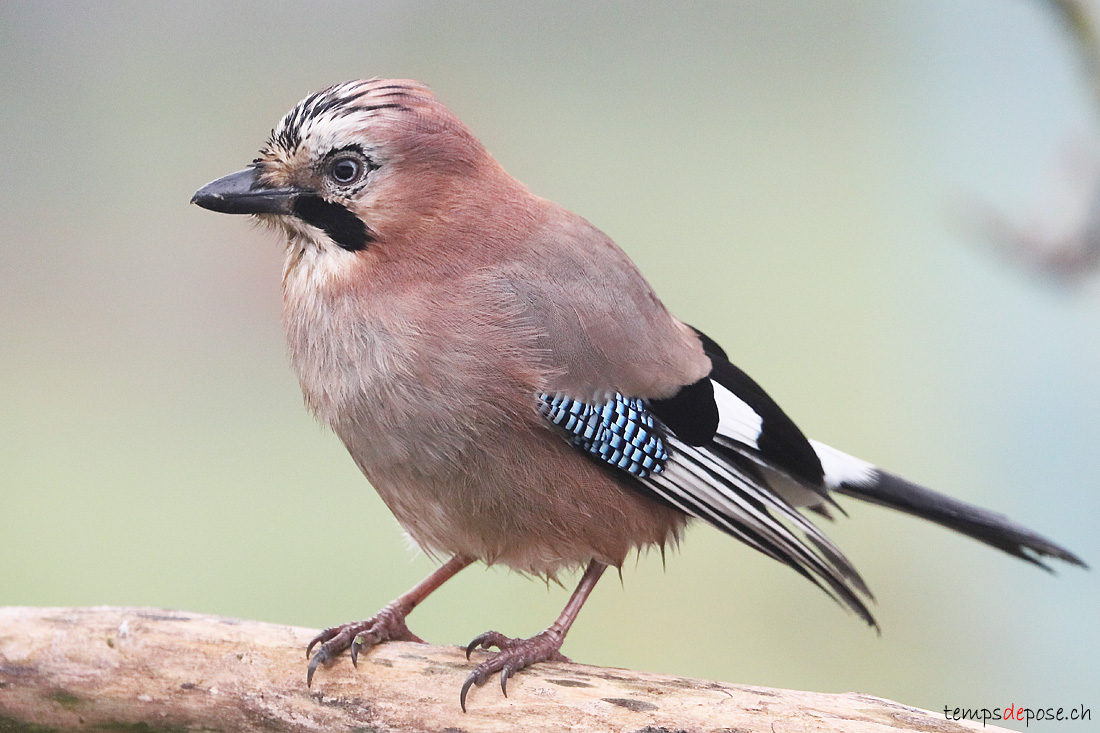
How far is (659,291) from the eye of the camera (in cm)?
486

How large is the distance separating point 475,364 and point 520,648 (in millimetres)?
646

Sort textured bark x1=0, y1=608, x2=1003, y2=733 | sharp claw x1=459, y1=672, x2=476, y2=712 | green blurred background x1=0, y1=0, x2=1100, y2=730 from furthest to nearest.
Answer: green blurred background x1=0, y1=0, x2=1100, y2=730 → sharp claw x1=459, y1=672, x2=476, y2=712 → textured bark x1=0, y1=608, x2=1003, y2=733

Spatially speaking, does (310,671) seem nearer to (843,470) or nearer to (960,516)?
(843,470)

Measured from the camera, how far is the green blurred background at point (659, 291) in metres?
4.22

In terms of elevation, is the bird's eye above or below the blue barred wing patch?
above

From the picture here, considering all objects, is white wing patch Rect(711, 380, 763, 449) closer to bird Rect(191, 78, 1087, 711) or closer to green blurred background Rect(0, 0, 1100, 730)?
bird Rect(191, 78, 1087, 711)

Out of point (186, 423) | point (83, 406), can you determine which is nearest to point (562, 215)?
point (186, 423)

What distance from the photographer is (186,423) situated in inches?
195

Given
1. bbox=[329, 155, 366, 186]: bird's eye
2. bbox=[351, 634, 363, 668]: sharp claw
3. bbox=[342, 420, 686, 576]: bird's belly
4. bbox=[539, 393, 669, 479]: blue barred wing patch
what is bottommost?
bbox=[351, 634, 363, 668]: sharp claw

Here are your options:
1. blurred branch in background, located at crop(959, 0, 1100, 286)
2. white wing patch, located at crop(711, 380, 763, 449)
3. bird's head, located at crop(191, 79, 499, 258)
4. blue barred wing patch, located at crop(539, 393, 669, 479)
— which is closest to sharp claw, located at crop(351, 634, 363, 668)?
blue barred wing patch, located at crop(539, 393, 669, 479)

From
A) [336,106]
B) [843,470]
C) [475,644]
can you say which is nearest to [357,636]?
[475,644]

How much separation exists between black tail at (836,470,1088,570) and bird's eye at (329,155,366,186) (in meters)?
1.55

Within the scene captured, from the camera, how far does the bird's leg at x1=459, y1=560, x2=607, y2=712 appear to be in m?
2.21

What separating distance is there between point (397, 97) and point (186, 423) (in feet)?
10.1
